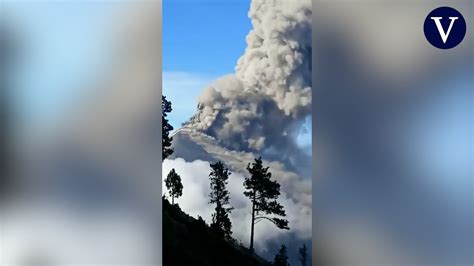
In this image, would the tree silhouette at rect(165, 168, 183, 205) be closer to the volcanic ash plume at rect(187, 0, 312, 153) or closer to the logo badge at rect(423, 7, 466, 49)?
the volcanic ash plume at rect(187, 0, 312, 153)

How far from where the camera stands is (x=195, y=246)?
2.67 m

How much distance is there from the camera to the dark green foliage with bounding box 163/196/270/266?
104 inches

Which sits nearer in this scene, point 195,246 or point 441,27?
point 441,27

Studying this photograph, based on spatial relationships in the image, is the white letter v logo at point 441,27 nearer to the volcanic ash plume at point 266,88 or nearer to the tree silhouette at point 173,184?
the volcanic ash plume at point 266,88

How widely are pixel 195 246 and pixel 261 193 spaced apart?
0.47 meters

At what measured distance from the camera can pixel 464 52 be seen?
2.55m

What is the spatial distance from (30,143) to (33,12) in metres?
0.74

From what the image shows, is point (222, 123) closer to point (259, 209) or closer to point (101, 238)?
point (259, 209)

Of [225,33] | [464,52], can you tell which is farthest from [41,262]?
[464,52]

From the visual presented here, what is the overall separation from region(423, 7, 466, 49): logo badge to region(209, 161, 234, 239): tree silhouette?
4.34ft

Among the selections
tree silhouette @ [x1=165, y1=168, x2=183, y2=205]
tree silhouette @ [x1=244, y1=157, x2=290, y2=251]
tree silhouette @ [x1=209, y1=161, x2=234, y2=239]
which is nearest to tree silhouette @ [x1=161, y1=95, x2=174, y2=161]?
tree silhouette @ [x1=165, y1=168, x2=183, y2=205]

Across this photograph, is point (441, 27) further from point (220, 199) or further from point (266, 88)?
point (220, 199)

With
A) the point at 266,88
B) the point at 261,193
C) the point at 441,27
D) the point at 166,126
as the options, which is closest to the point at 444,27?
the point at 441,27

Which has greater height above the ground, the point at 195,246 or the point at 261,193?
the point at 261,193
